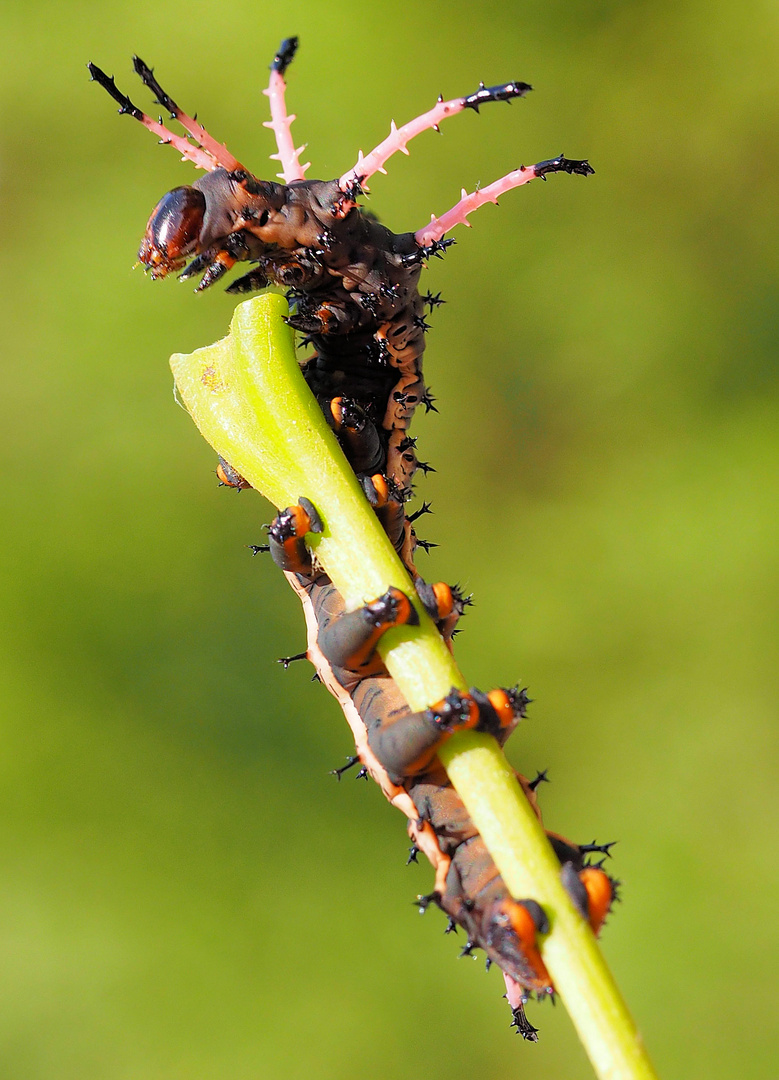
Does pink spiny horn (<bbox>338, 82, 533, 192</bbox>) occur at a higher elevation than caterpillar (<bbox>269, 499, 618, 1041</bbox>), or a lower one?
higher

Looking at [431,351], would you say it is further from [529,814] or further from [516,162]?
[529,814]

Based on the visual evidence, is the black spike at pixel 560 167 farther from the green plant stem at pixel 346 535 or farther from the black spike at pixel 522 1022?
the black spike at pixel 522 1022

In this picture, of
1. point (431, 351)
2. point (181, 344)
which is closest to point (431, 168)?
point (431, 351)

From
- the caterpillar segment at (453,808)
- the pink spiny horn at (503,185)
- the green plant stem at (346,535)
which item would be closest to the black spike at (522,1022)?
the caterpillar segment at (453,808)

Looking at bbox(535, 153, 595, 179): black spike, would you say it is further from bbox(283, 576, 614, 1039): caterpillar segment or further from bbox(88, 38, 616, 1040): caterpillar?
bbox(283, 576, 614, 1039): caterpillar segment

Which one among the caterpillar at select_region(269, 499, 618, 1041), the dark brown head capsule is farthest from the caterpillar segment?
the dark brown head capsule

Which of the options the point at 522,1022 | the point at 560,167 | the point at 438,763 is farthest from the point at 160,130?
the point at 522,1022

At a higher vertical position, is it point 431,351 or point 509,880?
point 431,351

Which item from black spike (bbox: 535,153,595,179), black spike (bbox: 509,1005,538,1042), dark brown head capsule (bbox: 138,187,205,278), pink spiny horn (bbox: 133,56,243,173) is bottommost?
black spike (bbox: 509,1005,538,1042)
